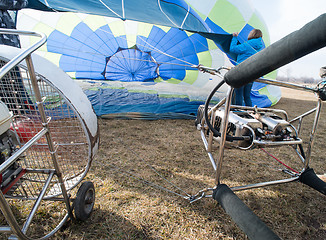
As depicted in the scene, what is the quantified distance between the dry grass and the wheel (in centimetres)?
8

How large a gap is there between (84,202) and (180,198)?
78 cm

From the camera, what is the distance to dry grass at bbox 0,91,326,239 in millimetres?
1349

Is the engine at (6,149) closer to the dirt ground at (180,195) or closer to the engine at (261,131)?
the dirt ground at (180,195)

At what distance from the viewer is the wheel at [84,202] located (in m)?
1.27

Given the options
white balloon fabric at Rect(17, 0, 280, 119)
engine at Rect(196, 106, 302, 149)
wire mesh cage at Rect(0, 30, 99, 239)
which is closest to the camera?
wire mesh cage at Rect(0, 30, 99, 239)

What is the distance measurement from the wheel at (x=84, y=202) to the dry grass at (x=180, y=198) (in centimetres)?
8

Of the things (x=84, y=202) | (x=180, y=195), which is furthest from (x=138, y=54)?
(x=84, y=202)

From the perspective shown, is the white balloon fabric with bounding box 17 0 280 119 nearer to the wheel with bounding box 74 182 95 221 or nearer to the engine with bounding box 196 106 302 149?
the engine with bounding box 196 106 302 149

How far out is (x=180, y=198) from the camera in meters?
1.66

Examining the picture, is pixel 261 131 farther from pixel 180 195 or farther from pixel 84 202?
pixel 84 202

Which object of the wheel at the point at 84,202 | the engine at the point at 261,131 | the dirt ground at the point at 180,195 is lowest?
the dirt ground at the point at 180,195

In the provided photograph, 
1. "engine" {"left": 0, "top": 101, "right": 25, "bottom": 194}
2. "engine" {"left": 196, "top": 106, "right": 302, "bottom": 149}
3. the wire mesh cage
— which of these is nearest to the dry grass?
the wire mesh cage

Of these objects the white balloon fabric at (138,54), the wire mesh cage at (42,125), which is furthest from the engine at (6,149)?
the white balloon fabric at (138,54)

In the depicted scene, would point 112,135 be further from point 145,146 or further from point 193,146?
point 193,146
